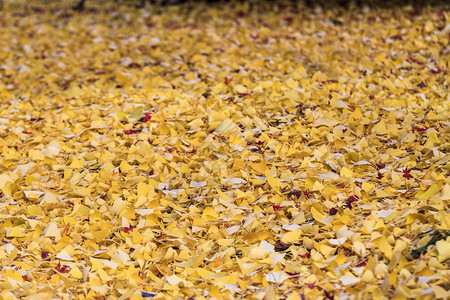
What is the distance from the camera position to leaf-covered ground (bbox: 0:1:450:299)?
2.24 meters

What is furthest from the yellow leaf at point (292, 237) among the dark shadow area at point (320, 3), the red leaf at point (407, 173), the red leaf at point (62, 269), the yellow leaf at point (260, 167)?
the dark shadow area at point (320, 3)

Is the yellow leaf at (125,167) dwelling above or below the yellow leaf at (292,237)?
above

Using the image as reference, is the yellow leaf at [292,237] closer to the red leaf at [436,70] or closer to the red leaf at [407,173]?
the red leaf at [407,173]

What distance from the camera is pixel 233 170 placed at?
3.01 meters

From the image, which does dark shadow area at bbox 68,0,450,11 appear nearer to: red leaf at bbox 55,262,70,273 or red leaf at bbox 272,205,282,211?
red leaf at bbox 272,205,282,211

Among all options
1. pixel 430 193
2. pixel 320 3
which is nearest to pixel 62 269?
pixel 430 193

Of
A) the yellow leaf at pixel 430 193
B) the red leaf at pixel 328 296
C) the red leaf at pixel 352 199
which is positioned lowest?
the red leaf at pixel 328 296

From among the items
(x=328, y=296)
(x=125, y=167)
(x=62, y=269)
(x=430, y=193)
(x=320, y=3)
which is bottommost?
(x=62, y=269)

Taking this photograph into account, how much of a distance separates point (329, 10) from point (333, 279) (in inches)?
197

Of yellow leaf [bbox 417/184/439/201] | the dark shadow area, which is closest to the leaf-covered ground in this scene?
yellow leaf [bbox 417/184/439/201]

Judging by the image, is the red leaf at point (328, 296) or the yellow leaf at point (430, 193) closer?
the red leaf at point (328, 296)

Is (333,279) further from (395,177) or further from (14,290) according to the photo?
(14,290)

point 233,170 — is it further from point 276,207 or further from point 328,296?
point 328,296

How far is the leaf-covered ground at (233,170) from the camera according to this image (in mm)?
2242
